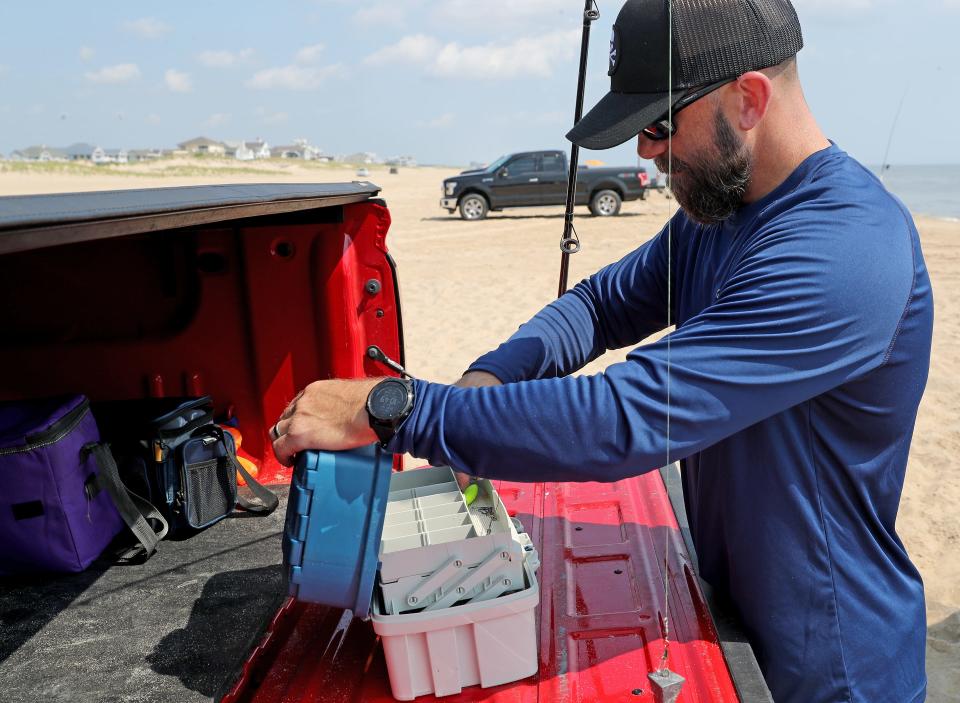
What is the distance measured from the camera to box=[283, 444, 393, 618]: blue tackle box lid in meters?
1.68

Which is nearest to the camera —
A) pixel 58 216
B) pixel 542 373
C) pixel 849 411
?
pixel 58 216

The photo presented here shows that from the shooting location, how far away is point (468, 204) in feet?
61.3

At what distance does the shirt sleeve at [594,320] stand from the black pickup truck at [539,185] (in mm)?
15938

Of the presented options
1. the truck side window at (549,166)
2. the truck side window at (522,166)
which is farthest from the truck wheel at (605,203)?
the truck side window at (522,166)

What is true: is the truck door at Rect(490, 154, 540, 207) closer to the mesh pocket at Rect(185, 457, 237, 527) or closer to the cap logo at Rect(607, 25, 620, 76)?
the mesh pocket at Rect(185, 457, 237, 527)

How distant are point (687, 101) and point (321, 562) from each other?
45.4 inches

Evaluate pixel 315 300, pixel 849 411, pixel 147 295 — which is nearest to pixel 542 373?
pixel 849 411

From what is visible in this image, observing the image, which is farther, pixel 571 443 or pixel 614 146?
pixel 614 146

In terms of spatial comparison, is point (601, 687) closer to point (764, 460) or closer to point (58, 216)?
point (764, 460)

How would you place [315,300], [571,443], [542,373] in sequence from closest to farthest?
[571,443], [542,373], [315,300]

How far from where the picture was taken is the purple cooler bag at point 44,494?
2.58 meters

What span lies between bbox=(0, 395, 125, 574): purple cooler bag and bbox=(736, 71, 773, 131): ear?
2.16m

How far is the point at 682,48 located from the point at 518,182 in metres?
16.9

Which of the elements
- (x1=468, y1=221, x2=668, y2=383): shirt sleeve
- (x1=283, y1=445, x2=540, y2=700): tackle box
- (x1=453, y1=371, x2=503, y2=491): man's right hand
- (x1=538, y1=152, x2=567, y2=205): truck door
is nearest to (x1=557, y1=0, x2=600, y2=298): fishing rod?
(x1=468, y1=221, x2=668, y2=383): shirt sleeve
